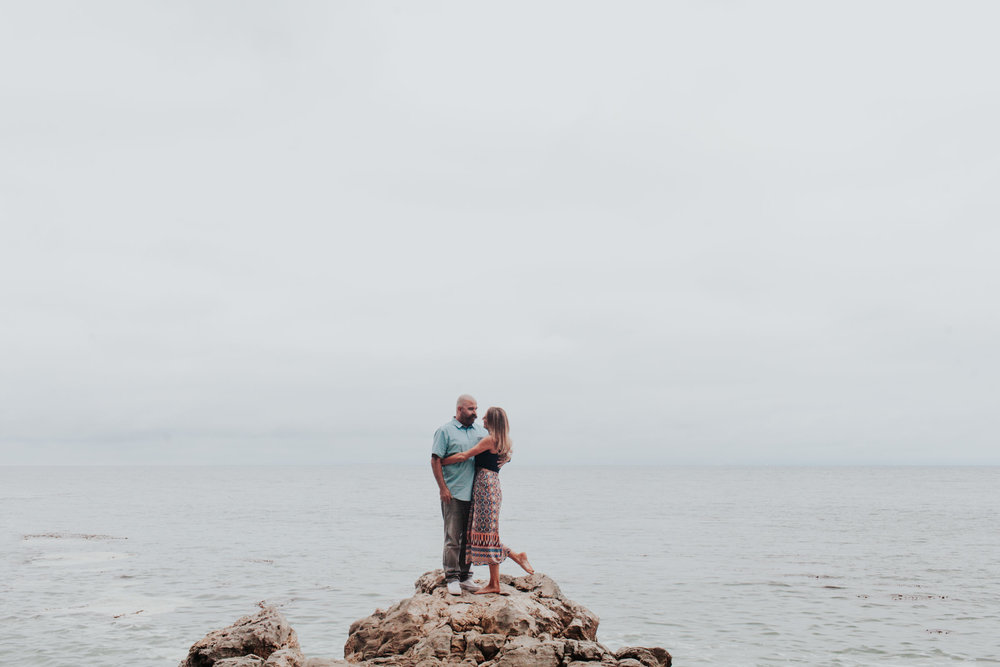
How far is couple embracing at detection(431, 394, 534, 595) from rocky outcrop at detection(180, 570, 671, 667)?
2.39 feet

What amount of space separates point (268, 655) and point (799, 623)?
14342mm

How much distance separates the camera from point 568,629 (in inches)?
464

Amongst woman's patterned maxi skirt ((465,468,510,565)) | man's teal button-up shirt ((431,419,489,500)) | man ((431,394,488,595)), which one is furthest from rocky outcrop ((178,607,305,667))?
man's teal button-up shirt ((431,419,489,500))

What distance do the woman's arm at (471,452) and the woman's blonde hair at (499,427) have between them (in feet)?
0.37

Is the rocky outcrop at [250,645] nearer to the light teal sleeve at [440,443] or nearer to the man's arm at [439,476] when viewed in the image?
the man's arm at [439,476]

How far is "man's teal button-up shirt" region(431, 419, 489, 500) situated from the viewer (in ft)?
37.3

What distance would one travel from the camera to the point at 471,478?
1165 centimetres

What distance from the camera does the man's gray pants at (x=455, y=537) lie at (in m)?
11.7

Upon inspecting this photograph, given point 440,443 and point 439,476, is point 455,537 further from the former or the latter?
point 440,443

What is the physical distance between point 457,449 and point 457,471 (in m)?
0.36

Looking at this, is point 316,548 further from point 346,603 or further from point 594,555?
point 346,603

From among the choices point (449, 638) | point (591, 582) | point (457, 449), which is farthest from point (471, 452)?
point (591, 582)

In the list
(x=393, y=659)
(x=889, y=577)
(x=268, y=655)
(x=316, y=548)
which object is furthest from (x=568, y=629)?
(x=316, y=548)

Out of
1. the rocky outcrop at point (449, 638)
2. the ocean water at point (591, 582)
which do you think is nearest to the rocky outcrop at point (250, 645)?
the rocky outcrop at point (449, 638)
